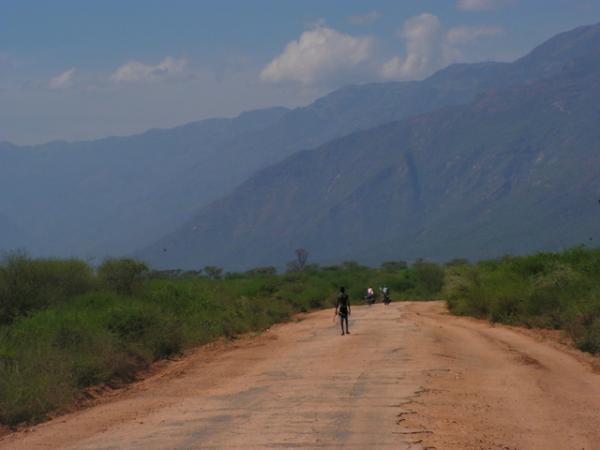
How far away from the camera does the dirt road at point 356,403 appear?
11.8 m

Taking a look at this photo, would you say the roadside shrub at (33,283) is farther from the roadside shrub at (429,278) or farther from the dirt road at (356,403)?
the roadside shrub at (429,278)

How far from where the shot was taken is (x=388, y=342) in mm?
24500

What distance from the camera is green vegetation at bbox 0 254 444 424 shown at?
16.5 m

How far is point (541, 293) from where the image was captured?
31828mm

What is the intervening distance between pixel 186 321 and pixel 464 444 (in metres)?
18.6

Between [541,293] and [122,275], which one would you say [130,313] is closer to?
[122,275]

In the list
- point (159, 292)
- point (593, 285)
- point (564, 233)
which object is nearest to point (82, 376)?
point (159, 292)

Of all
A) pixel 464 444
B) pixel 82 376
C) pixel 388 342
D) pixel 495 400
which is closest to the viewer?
pixel 464 444

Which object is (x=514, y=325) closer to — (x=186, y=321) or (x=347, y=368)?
(x=186, y=321)

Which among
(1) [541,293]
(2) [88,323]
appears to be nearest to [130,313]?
(2) [88,323]

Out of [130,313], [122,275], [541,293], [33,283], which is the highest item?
[122,275]

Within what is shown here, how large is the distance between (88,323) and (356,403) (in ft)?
32.6

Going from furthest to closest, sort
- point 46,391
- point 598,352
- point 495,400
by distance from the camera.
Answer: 1. point 598,352
2. point 46,391
3. point 495,400

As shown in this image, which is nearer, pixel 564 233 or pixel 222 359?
pixel 222 359
